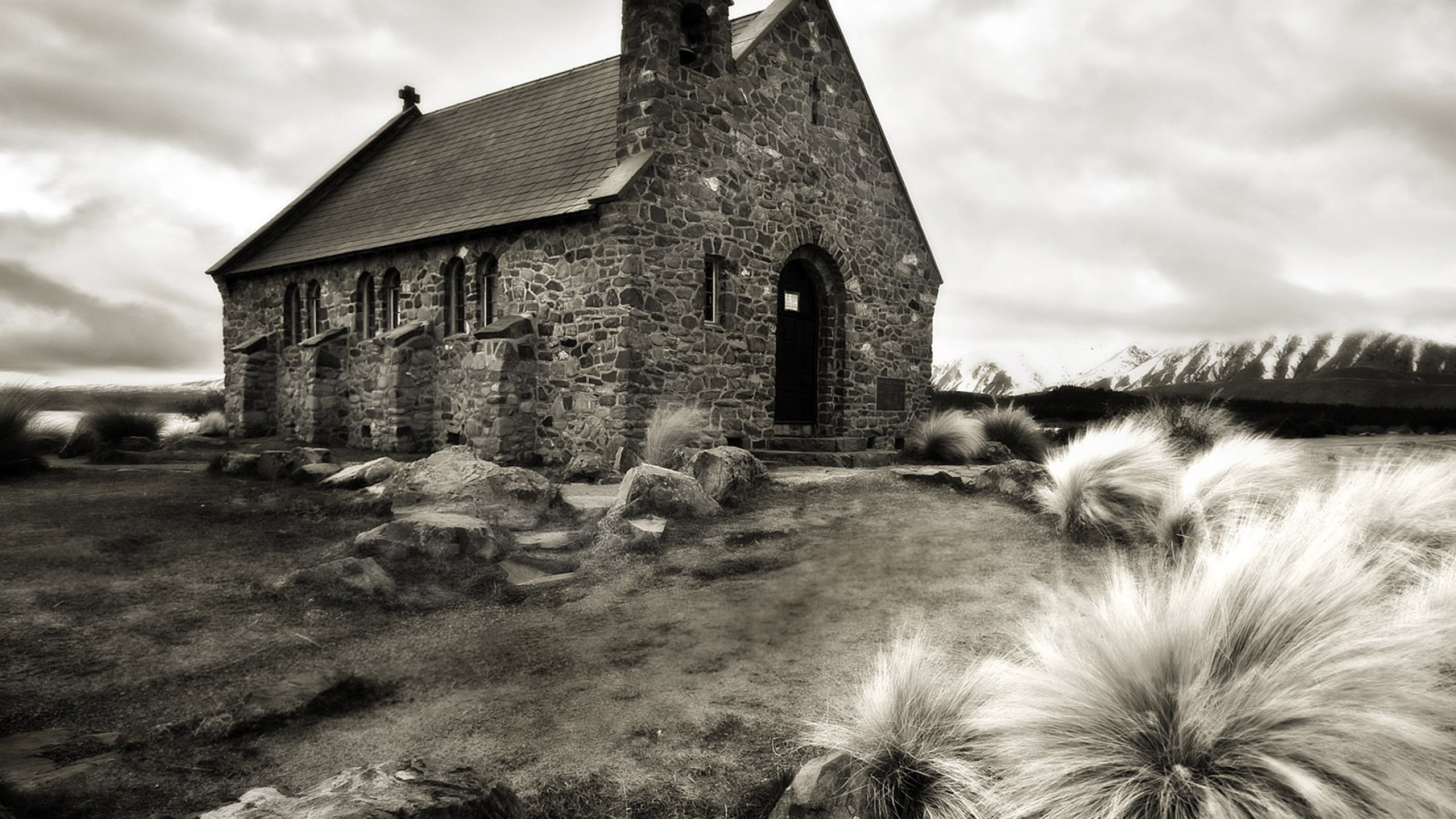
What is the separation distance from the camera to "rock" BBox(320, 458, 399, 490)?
1043 cm

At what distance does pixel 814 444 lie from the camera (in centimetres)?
1519

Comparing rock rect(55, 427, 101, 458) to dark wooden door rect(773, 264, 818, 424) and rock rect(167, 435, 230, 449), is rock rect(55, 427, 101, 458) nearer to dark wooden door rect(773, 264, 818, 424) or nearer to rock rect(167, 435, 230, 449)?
rock rect(167, 435, 230, 449)

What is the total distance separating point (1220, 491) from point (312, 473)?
35.5 ft

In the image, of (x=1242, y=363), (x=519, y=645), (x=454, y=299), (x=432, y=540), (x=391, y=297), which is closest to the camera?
(x=519, y=645)

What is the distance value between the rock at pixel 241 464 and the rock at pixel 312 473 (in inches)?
47.6

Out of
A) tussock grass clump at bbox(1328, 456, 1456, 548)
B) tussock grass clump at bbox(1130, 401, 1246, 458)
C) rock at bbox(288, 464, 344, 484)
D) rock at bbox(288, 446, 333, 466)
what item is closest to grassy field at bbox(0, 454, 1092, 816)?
tussock grass clump at bbox(1328, 456, 1456, 548)

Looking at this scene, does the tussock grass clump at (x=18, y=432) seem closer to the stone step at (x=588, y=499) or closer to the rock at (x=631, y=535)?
the stone step at (x=588, y=499)

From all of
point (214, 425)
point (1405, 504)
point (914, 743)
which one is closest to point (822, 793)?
point (914, 743)

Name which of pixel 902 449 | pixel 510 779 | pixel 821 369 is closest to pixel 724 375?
pixel 821 369

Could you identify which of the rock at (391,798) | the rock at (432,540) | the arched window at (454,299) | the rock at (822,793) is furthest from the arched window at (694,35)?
the rock at (391,798)

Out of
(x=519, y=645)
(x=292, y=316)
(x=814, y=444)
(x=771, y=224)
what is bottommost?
(x=519, y=645)

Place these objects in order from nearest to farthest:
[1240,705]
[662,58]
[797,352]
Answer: [1240,705]
[662,58]
[797,352]

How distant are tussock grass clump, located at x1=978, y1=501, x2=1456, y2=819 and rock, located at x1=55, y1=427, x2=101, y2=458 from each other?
17.3 m

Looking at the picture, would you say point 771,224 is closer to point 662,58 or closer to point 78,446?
point 662,58
